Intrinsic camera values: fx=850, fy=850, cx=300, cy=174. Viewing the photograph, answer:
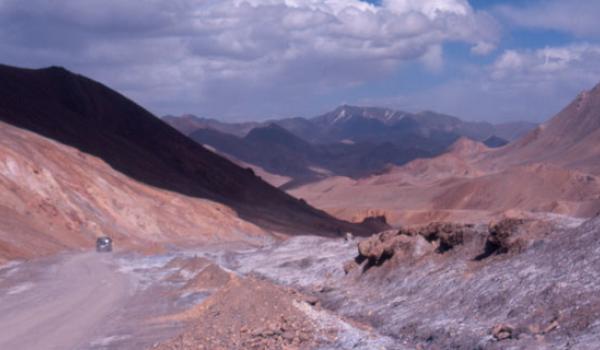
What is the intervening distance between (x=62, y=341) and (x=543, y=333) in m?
8.94

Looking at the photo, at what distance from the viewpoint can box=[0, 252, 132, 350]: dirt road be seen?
16422 mm

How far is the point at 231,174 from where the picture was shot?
8319 centimetres

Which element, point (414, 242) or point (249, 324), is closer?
point (249, 324)

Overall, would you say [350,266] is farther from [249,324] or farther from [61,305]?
[249,324]

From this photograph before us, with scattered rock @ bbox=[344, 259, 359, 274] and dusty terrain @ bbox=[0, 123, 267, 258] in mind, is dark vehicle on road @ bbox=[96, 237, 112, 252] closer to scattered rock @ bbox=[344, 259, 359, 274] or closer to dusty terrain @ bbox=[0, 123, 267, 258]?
dusty terrain @ bbox=[0, 123, 267, 258]

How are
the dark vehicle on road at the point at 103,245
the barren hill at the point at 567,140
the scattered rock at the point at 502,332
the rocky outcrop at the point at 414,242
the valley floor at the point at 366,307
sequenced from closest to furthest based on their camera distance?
the scattered rock at the point at 502,332 < the valley floor at the point at 366,307 < the rocky outcrop at the point at 414,242 < the dark vehicle on road at the point at 103,245 < the barren hill at the point at 567,140

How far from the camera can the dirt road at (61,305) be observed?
53.9 feet

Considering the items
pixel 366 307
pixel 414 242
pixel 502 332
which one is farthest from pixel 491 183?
pixel 502 332

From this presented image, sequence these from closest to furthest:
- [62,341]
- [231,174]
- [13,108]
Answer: [62,341]
[13,108]
[231,174]

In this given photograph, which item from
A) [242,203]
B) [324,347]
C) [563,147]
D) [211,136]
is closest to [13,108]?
[242,203]

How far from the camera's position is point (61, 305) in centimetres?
2156

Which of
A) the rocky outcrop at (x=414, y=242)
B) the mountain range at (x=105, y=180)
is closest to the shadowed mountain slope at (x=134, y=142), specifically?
the mountain range at (x=105, y=180)

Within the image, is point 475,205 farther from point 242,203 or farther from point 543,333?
point 543,333

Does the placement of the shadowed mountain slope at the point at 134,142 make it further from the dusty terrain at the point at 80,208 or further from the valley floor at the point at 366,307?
the valley floor at the point at 366,307
